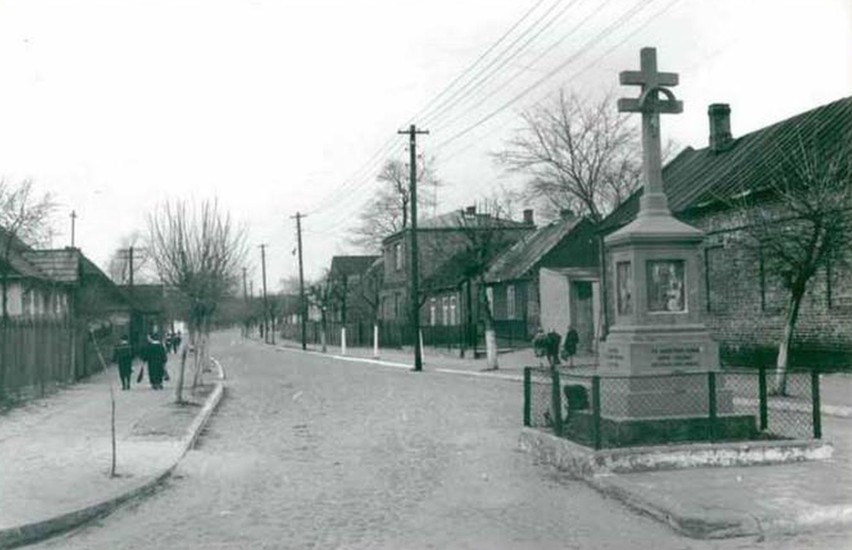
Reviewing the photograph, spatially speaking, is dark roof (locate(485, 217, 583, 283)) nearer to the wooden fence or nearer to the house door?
→ the house door

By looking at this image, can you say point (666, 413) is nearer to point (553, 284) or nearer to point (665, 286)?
point (665, 286)

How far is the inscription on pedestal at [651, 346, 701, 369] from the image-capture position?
12.4m

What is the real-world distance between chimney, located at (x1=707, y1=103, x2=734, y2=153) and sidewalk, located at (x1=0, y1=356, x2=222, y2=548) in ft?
64.4

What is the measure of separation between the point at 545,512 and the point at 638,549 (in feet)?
5.23

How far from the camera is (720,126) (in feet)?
109

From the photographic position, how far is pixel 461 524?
847cm

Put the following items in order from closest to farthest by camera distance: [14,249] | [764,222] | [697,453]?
[697,453] < [764,222] < [14,249]

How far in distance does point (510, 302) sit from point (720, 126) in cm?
1654

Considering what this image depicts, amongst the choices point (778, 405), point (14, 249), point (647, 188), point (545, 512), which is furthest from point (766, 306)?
point (14, 249)

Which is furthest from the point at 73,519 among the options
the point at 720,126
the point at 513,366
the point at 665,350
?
the point at 720,126

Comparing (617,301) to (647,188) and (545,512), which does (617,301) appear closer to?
(647,188)

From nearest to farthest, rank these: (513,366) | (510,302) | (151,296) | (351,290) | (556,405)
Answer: (556,405), (513,366), (510,302), (151,296), (351,290)

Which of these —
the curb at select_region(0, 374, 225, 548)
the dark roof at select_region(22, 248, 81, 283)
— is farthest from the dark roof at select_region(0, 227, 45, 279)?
the curb at select_region(0, 374, 225, 548)

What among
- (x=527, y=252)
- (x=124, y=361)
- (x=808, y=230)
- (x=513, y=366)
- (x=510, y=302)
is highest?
(x=527, y=252)
